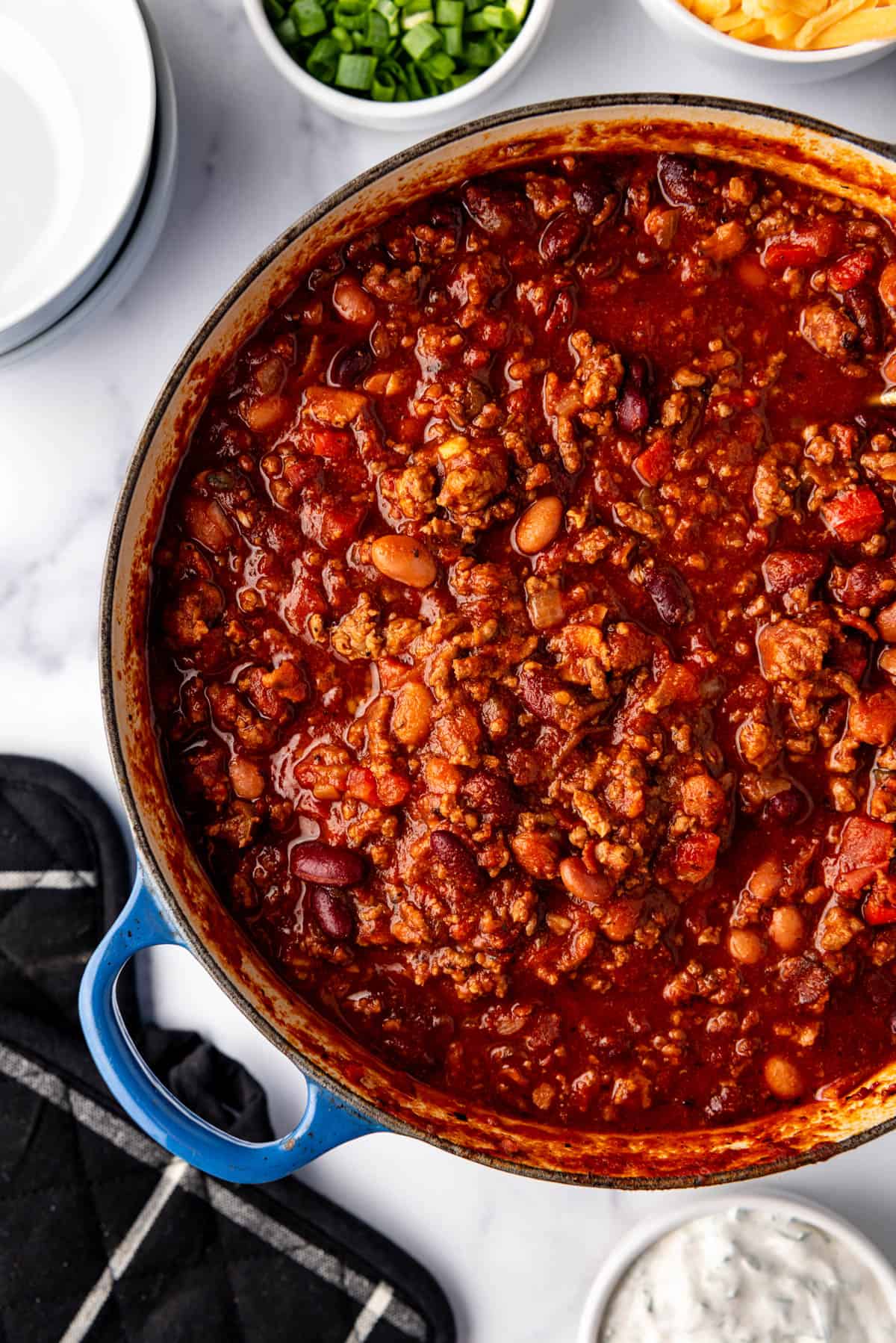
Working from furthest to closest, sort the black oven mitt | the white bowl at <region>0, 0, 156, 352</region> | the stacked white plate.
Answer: the black oven mitt < the white bowl at <region>0, 0, 156, 352</region> < the stacked white plate

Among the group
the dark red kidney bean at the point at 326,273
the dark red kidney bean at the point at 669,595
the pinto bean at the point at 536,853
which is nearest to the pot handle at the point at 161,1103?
the pinto bean at the point at 536,853

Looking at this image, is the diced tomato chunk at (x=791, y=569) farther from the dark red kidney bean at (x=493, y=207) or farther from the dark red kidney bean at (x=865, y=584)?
the dark red kidney bean at (x=493, y=207)

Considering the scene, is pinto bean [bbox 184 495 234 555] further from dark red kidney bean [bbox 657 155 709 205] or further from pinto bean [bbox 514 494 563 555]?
dark red kidney bean [bbox 657 155 709 205]

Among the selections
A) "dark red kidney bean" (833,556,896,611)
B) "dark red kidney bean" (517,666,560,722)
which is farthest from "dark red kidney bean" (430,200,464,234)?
"dark red kidney bean" (833,556,896,611)

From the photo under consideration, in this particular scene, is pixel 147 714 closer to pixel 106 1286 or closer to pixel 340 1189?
pixel 340 1189

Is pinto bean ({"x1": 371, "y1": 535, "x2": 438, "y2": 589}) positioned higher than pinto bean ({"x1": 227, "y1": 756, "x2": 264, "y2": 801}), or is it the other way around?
pinto bean ({"x1": 371, "y1": 535, "x2": 438, "y2": 589})

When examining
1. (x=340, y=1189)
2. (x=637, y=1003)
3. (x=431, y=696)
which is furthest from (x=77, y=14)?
(x=340, y=1189)

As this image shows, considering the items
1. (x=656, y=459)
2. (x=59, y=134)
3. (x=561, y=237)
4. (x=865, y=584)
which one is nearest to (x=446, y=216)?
(x=561, y=237)

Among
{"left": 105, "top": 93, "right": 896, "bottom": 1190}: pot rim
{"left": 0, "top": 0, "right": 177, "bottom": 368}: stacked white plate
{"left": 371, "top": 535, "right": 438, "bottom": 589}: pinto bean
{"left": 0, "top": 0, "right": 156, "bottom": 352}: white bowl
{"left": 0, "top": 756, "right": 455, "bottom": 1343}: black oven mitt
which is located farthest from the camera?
{"left": 0, "top": 756, "right": 455, "bottom": 1343}: black oven mitt
